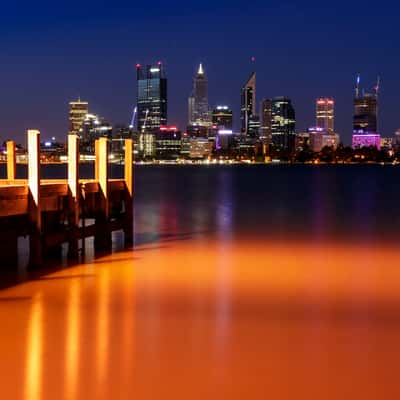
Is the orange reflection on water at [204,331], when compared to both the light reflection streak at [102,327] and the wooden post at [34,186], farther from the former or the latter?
the wooden post at [34,186]

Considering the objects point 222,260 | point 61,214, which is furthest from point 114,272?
point 222,260

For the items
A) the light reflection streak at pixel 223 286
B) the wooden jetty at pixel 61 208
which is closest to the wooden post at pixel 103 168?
the wooden jetty at pixel 61 208

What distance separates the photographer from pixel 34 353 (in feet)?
24.1

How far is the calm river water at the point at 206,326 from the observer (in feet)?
21.6

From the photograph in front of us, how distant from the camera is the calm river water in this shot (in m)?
6.57

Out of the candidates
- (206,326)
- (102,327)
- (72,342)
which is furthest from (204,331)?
(72,342)

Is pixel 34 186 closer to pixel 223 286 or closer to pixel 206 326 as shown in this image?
pixel 223 286

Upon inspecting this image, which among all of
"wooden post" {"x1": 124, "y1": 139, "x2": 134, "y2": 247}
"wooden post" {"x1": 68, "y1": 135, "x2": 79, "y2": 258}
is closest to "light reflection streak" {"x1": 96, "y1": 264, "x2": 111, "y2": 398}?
"wooden post" {"x1": 68, "y1": 135, "x2": 79, "y2": 258}

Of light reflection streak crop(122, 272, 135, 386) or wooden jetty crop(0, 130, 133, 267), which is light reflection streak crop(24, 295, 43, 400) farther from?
wooden jetty crop(0, 130, 133, 267)

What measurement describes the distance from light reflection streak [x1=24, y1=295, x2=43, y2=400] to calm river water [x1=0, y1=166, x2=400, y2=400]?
0.06 feet

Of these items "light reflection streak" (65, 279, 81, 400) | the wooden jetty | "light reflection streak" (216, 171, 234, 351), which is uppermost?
the wooden jetty

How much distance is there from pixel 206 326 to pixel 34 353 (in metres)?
2.44

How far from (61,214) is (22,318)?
4.03m

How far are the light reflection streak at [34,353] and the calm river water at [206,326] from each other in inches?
0.7
